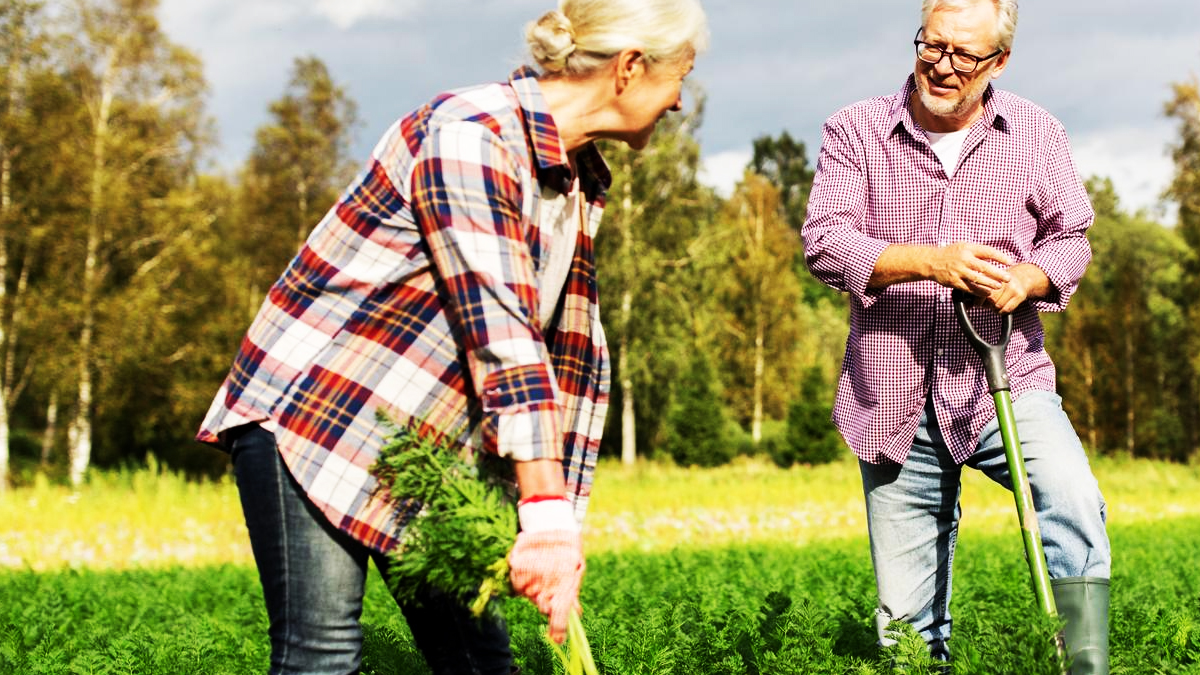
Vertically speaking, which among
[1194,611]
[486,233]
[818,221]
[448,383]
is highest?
[818,221]

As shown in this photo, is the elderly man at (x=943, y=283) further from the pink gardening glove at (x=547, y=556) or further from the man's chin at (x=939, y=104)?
the pink gardening glove at (x=547, y=556)

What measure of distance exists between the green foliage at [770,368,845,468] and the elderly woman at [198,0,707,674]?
2570 centimetres

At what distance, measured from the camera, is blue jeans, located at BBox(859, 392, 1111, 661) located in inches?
121

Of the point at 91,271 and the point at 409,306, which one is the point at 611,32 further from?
the point at 91,271

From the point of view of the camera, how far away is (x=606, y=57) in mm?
2168

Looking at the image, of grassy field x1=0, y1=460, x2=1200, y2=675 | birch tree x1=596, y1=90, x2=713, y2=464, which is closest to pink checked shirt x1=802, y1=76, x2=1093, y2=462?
grassy field x1=0, y1=460, x2=1200, y2=675

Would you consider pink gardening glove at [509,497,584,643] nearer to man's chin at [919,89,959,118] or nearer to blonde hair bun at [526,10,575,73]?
blonde hair bun at [526,10,575,73]

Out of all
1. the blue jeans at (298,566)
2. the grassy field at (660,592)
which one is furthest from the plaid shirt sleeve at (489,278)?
the grassy field at (660,592)

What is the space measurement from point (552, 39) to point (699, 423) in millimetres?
26705

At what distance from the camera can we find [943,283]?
3.08m

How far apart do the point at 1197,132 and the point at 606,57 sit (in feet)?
104

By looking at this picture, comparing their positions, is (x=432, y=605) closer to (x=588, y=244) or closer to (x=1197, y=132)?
(x=588, y=244)

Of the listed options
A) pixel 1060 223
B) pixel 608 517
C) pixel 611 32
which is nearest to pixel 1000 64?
pixel 1060 223

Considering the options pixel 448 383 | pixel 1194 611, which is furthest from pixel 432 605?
pixel 1194 611
